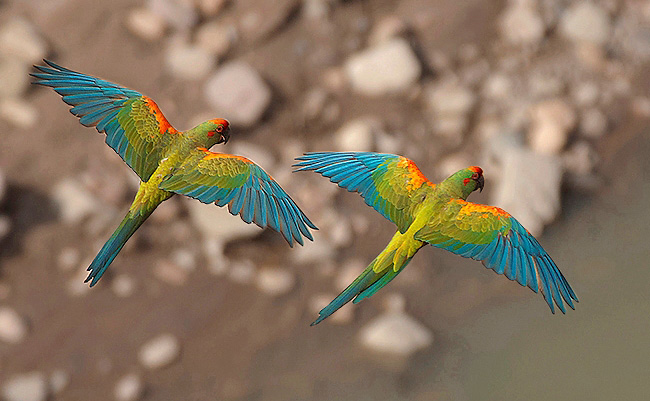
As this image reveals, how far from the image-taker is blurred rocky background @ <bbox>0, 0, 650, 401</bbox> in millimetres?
5355

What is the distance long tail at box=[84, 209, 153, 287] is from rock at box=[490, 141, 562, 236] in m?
4.51

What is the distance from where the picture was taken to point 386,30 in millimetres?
5984

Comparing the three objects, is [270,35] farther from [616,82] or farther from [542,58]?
[616,82]

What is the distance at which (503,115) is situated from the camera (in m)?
6.14

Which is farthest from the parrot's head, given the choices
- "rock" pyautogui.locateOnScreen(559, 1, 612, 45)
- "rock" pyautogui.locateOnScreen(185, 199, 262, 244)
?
"rock" pyautogui.locateOnScreen(559, 1, 612, 45)

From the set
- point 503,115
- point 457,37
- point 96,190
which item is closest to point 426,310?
point 503,115

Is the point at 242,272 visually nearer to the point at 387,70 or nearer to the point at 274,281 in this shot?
the point at 274,281

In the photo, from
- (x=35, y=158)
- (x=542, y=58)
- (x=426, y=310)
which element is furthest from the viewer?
(x=542, y=58)

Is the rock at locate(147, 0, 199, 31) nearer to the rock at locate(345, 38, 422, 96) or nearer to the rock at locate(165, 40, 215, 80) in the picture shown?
the rock at locate(165, 40, 215, 80)

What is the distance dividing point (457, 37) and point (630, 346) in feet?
8.49

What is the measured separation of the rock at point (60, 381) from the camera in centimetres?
536

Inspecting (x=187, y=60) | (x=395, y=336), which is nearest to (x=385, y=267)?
(x=395, y=336)

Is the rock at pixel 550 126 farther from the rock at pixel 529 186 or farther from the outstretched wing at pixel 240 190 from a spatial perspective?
the outstretched wing at pixel 240 190

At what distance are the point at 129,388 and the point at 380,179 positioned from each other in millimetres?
4257
